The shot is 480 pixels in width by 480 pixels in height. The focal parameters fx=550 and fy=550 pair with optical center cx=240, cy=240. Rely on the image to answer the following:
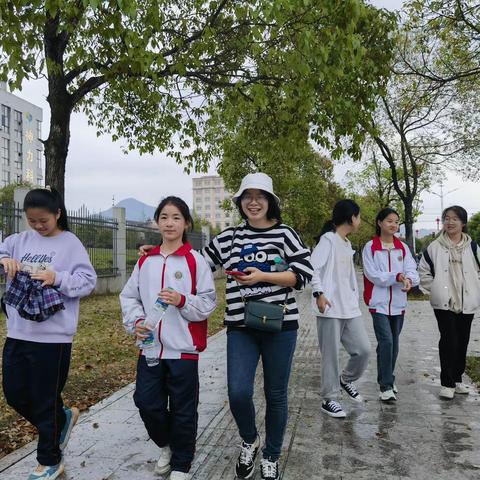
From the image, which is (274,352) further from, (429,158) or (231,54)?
(429,158)

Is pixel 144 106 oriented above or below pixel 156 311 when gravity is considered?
above

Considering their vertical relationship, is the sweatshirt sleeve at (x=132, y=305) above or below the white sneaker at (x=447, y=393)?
above

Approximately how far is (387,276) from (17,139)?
76.1 m

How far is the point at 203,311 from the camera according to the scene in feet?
11.0

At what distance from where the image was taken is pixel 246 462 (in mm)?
3453

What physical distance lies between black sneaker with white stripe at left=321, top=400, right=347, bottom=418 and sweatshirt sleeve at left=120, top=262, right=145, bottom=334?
221 centimetres

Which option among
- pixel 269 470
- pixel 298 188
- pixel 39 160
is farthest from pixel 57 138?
pixel 39 160

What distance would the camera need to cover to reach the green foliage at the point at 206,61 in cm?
588

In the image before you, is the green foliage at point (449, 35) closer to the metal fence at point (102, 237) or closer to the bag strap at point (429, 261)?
the bag strap at point (429, 261)

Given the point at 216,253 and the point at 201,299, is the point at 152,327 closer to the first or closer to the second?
the point at 201,299

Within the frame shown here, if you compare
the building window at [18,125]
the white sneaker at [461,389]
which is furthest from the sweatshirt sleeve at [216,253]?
the building window at [18,125]

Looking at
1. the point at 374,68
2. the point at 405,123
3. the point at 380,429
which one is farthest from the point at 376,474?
the point at 405,123

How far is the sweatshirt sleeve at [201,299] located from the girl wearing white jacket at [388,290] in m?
2.38

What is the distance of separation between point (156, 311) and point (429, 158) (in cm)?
2173
